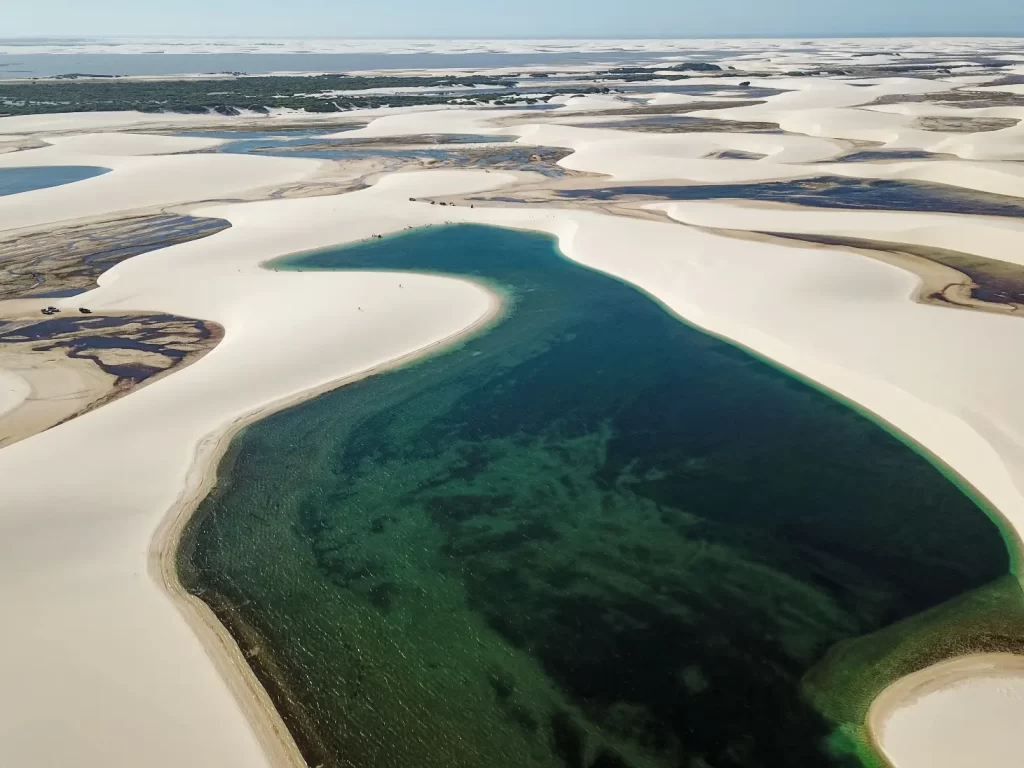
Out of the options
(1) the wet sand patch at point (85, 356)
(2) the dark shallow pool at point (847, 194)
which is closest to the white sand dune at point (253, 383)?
(1) the wet sand patch at point (85, 356)

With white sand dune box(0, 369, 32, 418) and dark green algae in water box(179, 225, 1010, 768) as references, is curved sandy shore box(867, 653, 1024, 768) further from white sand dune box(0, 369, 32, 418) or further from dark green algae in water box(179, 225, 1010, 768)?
white sand dune box(0, 369, 32, 418)

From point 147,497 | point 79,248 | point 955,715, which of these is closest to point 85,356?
point 147,497

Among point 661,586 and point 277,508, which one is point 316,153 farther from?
point 661,586

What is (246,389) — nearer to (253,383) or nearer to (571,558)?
(253,383)

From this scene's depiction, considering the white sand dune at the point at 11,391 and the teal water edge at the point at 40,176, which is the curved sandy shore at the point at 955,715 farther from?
the teal water edge at the point at 40,176

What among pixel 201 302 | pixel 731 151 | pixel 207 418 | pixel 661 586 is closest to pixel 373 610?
pixel 661 586
